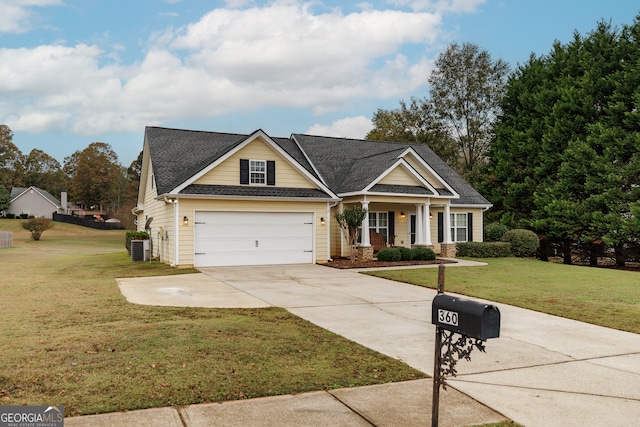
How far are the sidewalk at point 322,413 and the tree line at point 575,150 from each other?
2158 centimetres

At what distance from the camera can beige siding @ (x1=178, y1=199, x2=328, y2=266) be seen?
1734cm

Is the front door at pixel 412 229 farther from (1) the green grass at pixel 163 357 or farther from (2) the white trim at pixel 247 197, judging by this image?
(1) the green grass at pixel 163 357

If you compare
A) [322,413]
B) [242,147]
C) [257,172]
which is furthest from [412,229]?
[322,413]

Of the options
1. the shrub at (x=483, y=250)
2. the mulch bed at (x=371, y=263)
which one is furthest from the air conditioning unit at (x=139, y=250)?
the shrub at (x=483, y=250)

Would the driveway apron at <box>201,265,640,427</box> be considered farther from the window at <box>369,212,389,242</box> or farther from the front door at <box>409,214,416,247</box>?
the front door at <box>409,214,416,247</box>

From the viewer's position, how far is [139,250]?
66.5 feet

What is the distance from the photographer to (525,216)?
29.3 metres

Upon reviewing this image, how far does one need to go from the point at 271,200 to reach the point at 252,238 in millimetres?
1600

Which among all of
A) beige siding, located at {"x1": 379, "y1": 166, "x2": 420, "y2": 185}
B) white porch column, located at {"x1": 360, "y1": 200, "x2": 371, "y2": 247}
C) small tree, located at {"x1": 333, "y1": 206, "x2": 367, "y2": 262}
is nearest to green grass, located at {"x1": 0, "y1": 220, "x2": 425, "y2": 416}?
small tree, located at {"x1": 333, "y1": 206, "x2": 367, "y2": 262}

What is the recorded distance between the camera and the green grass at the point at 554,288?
9.12 m

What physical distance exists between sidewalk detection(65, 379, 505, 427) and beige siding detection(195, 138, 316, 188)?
14480 mm

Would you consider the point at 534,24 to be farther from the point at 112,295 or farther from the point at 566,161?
the point at 112,295

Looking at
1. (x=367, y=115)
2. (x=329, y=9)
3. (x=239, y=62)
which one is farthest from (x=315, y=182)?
(x=367, y=115)

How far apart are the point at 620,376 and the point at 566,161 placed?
23184 millimetres
